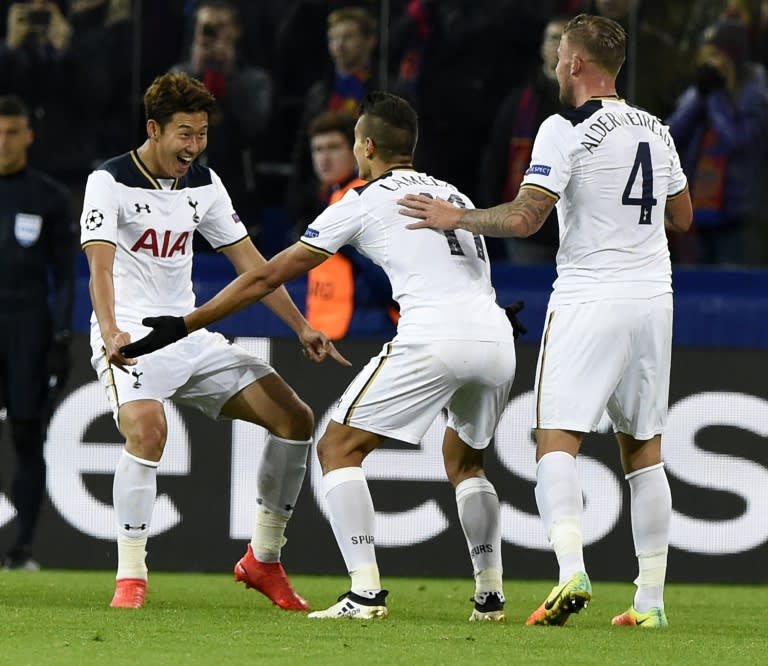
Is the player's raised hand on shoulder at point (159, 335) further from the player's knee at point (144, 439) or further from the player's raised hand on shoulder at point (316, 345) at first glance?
the player's raised hand on shoulder at point (316, 345)

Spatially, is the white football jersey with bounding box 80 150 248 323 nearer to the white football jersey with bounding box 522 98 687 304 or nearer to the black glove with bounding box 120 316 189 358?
the black glove with bounding box 120 316 189 358

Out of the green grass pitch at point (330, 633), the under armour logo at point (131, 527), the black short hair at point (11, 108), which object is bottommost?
the green grass pitch at point (330, 633)

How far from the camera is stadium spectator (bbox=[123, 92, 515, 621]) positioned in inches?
233

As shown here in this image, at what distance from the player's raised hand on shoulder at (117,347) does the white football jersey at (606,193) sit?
158 centimetres

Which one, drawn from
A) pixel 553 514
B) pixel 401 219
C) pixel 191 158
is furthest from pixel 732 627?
pixel 191 158

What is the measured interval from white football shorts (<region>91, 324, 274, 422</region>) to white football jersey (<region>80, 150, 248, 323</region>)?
133 mm

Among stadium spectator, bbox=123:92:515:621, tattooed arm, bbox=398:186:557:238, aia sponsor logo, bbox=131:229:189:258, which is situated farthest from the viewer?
aia sponsor logo, bbox=131:229:189:258

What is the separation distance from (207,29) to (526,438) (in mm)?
4491

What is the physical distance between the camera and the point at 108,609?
247 inches

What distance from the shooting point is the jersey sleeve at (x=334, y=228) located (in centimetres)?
595

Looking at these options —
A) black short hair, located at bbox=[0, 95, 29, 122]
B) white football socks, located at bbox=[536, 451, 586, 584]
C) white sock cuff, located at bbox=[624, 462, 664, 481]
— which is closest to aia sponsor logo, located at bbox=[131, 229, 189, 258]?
white football socks, located at bbox=[536, 451, 586, 584]

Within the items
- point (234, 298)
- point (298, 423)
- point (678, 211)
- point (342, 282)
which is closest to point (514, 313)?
point (678, 211)

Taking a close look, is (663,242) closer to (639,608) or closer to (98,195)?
(639,608)

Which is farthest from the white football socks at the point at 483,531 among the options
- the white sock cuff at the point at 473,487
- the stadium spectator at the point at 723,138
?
the stadium spectator at the point at 723,138
